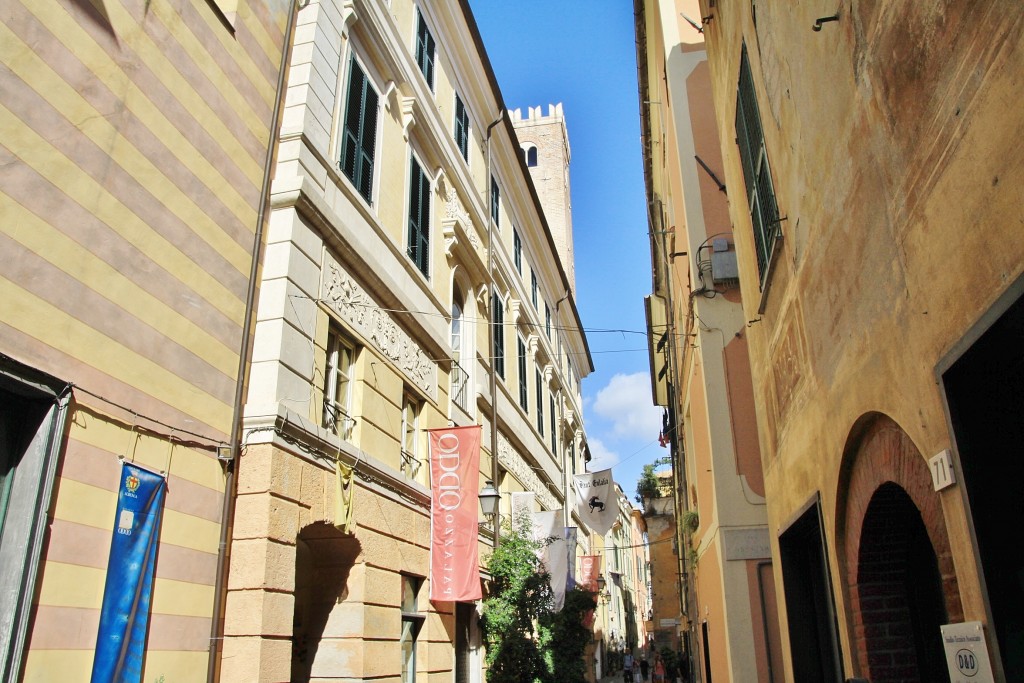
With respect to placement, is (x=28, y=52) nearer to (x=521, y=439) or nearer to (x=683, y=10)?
(x=683, y=10)

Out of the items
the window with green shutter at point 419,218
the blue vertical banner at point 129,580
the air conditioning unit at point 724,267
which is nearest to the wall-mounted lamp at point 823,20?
the blue vertical banner at point 129,580

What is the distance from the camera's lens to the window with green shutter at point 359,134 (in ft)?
37.4

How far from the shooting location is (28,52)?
243 inches

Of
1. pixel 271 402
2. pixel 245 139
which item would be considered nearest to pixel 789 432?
pixel 271 402

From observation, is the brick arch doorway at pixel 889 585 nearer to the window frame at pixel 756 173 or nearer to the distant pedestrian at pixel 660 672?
the window frame at pixel 756 173

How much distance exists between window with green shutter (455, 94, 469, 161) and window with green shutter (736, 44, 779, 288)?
10.4m

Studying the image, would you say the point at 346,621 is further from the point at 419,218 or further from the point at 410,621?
the point at 419,218

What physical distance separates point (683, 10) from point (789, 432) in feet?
36.4

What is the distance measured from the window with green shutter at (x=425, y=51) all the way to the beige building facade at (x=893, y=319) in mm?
9183

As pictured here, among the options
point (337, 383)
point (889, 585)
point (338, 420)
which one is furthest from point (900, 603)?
point (337, 383)

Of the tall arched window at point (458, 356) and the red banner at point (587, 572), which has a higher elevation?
the tall arched window at point (458, 356)

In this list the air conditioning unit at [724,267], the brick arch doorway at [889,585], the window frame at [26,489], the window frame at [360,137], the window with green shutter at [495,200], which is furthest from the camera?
the window with green shutter at [495,200]

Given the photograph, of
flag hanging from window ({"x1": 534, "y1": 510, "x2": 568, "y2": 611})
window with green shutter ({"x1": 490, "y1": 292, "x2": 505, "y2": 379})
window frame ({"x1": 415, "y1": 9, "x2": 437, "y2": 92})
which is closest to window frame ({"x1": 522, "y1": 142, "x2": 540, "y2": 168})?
window with green shutter ({"x1": 490, "y1": 292, "x2": 505, "y2": 379})

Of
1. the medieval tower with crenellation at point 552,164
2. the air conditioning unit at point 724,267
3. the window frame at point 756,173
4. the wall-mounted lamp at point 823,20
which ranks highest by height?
the medieval tower with crenellation at point 552,164
